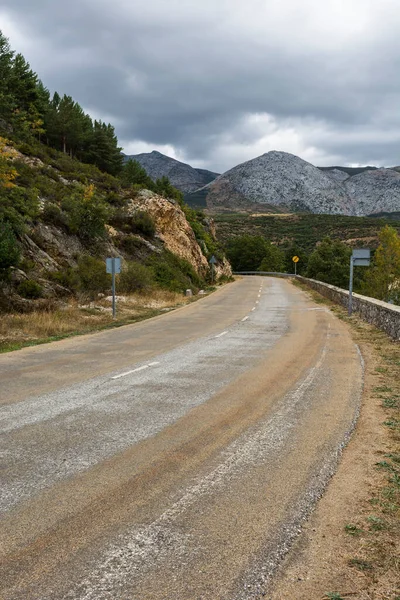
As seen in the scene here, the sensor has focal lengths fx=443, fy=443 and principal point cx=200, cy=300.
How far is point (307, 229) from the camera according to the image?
12012 cm

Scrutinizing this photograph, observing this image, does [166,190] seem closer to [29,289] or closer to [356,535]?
[29,289]

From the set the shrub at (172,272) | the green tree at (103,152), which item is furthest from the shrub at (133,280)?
the green tree at (103,152)

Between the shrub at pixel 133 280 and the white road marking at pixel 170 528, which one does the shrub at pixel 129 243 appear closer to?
the shrub at pixel 133 280

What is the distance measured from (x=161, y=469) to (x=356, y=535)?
1.98m

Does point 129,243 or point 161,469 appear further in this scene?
point 129,243

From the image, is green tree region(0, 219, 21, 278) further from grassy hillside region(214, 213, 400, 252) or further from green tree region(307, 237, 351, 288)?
grassy hillside region(214, 213, 400, 252)

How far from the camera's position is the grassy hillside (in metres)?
102

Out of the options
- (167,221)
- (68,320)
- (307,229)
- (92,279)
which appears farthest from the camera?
(307,229)

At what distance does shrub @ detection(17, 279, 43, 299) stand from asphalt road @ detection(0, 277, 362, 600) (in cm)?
982

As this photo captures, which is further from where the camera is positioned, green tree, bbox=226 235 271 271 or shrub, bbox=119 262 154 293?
green tree, bbox=226 235 271 271

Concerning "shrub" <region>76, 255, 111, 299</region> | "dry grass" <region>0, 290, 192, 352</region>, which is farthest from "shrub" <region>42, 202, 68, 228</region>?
"dry grass" <region>0, 290, 192, 352</region>

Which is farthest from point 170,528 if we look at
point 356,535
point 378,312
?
point 378,312

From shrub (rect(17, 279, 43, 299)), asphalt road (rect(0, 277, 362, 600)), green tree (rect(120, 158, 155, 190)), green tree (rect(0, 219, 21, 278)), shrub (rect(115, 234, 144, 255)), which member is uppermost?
green tree (rect(120, 158, 155, 190))

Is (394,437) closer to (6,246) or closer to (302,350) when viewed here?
(302,350)
